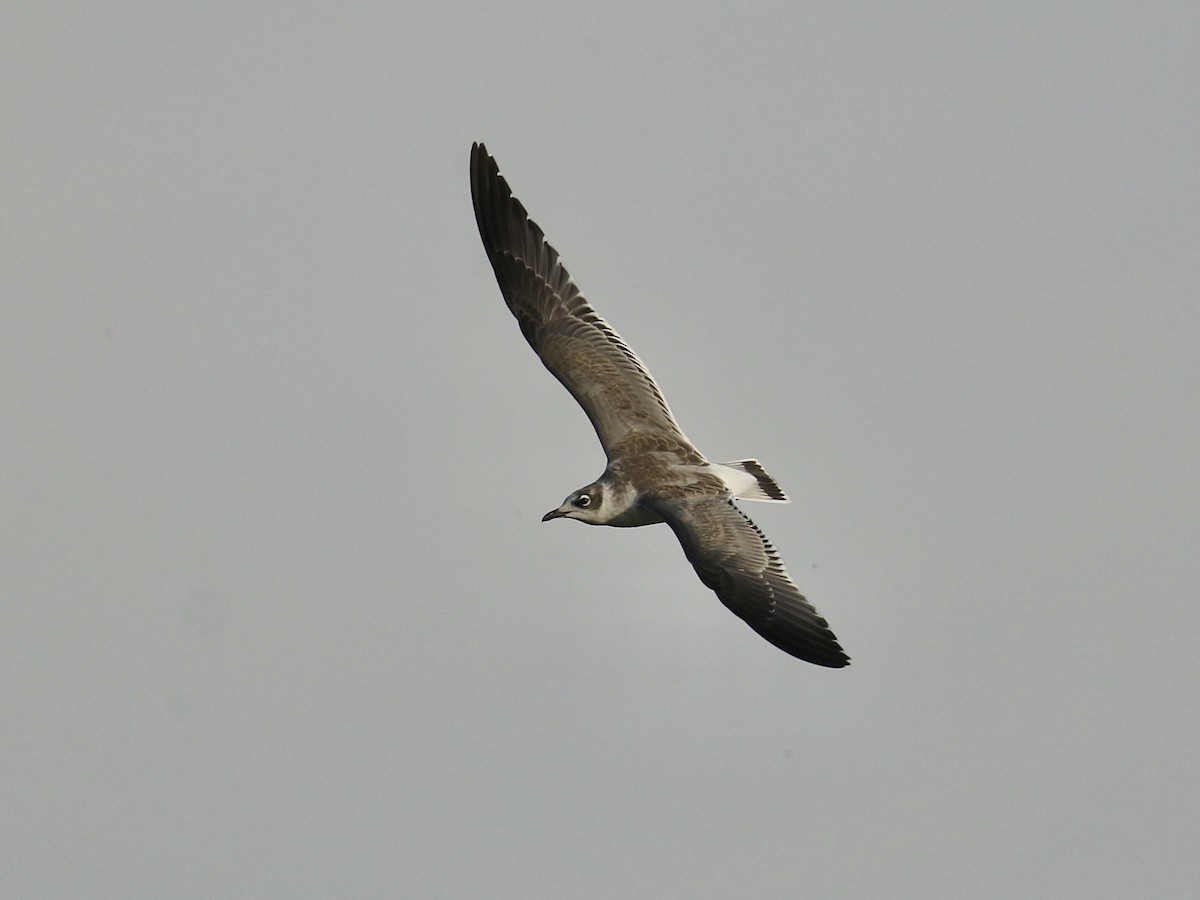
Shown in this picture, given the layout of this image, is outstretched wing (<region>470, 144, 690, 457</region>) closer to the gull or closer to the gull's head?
the gull

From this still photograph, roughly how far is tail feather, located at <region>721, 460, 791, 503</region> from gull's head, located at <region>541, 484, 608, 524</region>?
6.80ft

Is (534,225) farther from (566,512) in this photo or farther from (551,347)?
(566,512)

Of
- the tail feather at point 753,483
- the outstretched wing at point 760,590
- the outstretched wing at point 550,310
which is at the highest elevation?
the outstretched wing at point 550,310

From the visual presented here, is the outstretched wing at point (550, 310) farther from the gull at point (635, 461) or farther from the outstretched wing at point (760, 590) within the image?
the outstretched wing at point (760, 590)

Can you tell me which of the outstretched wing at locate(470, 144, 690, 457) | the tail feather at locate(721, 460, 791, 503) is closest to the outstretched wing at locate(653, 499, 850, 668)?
the tail feather at locate(721, 460, 791, 503)

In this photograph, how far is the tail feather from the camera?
98.8 feet

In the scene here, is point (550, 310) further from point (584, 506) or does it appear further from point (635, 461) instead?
point (584, 506)

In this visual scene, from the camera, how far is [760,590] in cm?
2845

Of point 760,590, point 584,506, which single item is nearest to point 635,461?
point 584,506

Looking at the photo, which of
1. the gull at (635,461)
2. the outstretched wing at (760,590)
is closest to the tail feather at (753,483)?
the gull at (635,461)

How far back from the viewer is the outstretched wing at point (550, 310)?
104 feet

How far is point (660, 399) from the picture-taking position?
31688 millimetres

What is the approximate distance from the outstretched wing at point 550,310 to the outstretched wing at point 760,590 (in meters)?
3.53

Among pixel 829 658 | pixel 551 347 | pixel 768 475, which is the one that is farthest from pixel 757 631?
pixel 551 347
